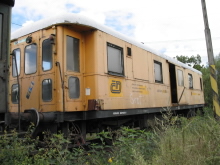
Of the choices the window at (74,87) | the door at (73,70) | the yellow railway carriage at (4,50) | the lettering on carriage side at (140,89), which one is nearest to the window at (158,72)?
the lettering on carriage side at (140,89)

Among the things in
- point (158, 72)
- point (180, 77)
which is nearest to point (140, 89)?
point (158, 72)

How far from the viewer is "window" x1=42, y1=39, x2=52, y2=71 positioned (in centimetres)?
534

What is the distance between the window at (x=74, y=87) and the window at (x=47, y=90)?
454 mm

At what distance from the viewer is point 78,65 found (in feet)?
18.0

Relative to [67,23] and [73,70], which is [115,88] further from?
[67,23]

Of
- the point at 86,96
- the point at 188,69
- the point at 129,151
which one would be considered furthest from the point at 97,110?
the point at 188,69

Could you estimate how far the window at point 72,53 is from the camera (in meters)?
5.29

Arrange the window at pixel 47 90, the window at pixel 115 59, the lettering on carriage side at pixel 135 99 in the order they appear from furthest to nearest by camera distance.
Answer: the lettering on carriage side at pixel 135 99 < the window at pixel 115 59 < the window at pixel 47 90

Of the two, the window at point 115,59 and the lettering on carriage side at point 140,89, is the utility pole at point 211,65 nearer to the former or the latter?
the lettering on carriage side at point 140,89

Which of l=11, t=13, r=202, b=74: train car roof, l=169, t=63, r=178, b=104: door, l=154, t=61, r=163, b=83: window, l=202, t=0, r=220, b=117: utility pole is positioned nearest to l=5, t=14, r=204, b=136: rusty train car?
l=11, t=13, r=202, b=74: train car roof

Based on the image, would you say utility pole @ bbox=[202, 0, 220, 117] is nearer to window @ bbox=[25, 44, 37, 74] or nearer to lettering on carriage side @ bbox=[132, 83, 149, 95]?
lettering on carriage side @ bbox=[132, 83, 149, 95]

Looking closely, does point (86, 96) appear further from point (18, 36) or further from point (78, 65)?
point (18, 36)

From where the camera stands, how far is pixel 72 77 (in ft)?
17.3

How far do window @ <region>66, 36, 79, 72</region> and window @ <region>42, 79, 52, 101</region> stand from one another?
58cm
